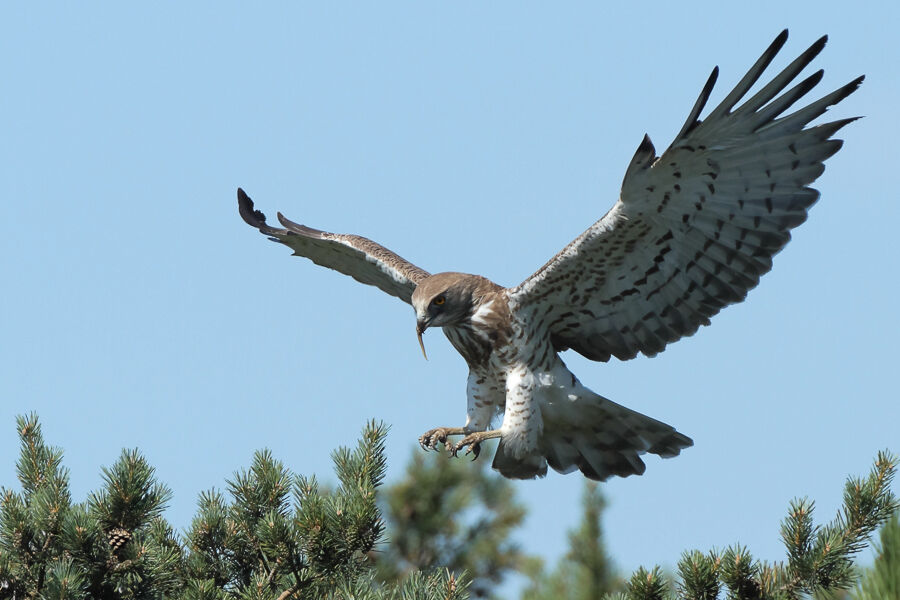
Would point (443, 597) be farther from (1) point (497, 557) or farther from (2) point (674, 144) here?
(1) point (497, 557)

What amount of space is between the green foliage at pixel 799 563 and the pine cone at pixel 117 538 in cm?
234

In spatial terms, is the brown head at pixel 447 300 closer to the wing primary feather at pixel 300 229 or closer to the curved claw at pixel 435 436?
the curved claw at pixel 435 436

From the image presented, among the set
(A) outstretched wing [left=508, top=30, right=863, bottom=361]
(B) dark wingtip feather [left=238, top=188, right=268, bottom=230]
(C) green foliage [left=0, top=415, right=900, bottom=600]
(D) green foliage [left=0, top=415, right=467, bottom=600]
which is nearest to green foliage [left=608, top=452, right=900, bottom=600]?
(C) green foliage [left=0, top=415, right=900, bottom=600]

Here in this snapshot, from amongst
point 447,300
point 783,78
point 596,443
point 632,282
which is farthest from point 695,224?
point 596,443

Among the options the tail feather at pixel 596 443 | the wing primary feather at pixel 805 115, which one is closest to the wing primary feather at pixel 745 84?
the wing primary feather at pixel 805 115

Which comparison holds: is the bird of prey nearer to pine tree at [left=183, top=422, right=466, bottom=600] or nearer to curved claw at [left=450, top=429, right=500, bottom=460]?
curved claw at [left=450, top=429, right=500, bottom=460]

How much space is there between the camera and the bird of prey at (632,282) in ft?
20.6

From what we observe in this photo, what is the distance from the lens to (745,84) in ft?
20.1

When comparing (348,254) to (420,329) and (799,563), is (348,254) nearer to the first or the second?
A: (420,329)

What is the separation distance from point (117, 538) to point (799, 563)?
3.21 meters

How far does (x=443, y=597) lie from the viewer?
4301mm

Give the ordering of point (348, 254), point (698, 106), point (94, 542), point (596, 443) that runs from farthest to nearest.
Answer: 1. point (348, 254)
2. point (596, 443)
3. point (698, 106)
4. point (94, 542)

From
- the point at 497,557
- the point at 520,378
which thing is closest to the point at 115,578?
the point at 520,378

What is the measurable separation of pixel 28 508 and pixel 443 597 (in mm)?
2148
